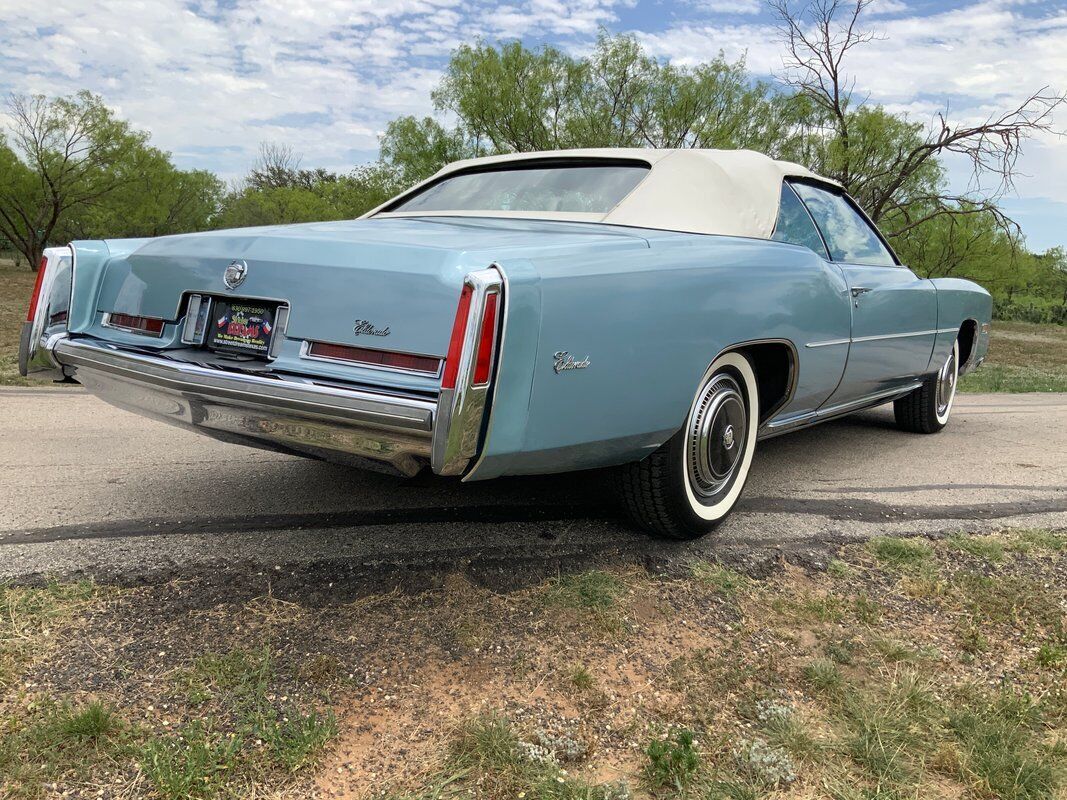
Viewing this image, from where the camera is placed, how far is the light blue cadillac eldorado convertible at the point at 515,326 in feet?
7.40

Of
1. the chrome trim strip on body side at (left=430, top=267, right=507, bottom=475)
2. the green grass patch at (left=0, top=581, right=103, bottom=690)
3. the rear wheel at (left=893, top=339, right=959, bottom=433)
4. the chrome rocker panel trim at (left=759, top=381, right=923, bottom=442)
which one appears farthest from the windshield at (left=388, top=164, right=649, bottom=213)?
the rear wheel at (left=893, top=339, right=959, bottom=433)

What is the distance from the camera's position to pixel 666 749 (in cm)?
192

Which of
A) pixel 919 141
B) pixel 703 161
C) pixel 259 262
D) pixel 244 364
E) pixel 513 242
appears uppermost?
pixel 919 141

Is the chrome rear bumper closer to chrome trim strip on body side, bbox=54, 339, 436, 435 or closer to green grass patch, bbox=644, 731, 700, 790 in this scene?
chrome trim strip on body side, bbox=54, 339, 436, 435

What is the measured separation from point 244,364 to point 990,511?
11.3ft

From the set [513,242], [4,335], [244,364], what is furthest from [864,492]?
[4,335]

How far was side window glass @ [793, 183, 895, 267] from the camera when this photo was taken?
161 inches

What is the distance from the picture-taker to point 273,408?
242cm

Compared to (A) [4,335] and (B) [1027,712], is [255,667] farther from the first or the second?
(A) [4,335]

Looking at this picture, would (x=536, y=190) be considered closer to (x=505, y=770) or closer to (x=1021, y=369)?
(x=505, y=770)

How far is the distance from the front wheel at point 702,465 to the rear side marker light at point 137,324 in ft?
5.66

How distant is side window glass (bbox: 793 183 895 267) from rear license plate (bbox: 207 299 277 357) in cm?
267

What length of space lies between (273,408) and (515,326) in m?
0.79

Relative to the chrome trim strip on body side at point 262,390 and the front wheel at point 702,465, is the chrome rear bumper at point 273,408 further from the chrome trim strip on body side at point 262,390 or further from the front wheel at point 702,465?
the front wheel at point 702,465
